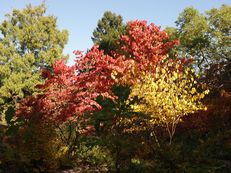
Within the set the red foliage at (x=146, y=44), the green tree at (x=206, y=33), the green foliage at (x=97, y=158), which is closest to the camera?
the green foliage at (x=97, y=158)

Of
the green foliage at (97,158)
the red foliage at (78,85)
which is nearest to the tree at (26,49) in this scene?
the red foliage at (78,85)

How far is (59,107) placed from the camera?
39.5ft

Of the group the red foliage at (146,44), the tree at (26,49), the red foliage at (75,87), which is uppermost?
the tree at (26,49)

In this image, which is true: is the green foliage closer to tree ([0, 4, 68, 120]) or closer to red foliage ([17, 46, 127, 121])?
red foliage ([17, 46, 127, 121])

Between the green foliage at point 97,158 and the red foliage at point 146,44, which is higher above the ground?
the red foliage at point 146,44

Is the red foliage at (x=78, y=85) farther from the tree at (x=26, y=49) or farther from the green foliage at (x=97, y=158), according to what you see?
the tree at (x=26, y=49)

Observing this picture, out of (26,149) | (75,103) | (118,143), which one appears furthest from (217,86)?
(118,143)

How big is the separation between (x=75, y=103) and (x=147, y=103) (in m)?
2.98

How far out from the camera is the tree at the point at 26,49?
75.9 ft

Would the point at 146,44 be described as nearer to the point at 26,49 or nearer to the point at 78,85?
the point at 78,85

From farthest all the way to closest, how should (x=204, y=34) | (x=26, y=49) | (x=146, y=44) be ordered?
(x=204, y=34) < (x=26, y=49) < (x=146, y=44)

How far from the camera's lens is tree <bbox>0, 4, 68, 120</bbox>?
23.1 m

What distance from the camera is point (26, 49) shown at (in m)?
24.8

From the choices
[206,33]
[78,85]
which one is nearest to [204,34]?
[206,33]
